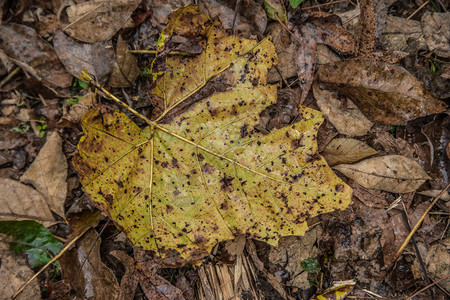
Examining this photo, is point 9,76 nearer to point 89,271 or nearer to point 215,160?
point 89,271

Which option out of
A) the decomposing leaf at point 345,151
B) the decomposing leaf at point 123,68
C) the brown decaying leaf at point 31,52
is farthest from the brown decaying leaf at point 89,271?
the decomposing leaf at point 345,151

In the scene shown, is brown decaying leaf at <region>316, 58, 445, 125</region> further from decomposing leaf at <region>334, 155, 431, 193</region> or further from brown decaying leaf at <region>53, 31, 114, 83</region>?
brown decaying leaf at <region>53, 31, 114, 83</region>

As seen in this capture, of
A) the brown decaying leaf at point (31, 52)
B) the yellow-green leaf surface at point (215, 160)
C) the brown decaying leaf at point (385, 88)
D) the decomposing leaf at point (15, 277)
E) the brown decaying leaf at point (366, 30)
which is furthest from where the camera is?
the brown decaying leaf at point (31, 52)

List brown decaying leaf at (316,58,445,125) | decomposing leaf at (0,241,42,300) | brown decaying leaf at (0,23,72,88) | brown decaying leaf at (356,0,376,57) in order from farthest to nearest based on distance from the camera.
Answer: brown decaying leaf at (0,23,72,88)
decomposing leaf at (0,241,42,300)
brown decaying leaf at (356,0,376,57)
brown decaying leaf at (316,58,445,125)

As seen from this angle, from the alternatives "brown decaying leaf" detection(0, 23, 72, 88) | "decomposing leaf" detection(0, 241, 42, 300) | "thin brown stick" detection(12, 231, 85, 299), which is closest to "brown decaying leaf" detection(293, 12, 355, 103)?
"brown decaying leaf" detection(0, 23, 72, 88)

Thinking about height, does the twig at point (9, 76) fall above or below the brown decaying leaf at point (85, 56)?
below

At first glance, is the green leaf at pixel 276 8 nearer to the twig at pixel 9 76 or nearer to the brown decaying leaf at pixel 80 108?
the brown decaying leaf at pixel 80 108

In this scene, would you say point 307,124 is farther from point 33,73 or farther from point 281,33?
point 33,73
